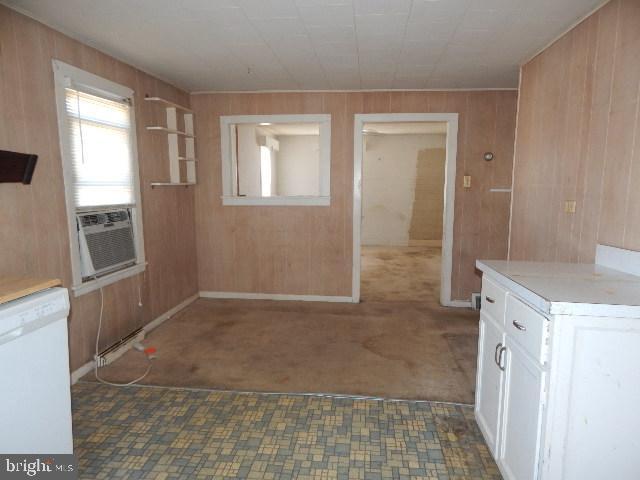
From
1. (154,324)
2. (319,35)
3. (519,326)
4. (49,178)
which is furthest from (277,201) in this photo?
(519,326)

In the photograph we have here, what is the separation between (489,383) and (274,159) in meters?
7.01

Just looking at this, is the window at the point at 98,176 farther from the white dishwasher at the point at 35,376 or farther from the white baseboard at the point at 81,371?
the white dishwasher at the point at 35,376

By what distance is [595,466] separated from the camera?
54.6 inches

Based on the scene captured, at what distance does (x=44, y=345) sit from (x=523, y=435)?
193 centimetres

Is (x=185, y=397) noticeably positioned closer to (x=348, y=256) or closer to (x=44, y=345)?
(x=44, y=345)

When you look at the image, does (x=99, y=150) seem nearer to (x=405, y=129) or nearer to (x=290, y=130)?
(x=290, y=130)

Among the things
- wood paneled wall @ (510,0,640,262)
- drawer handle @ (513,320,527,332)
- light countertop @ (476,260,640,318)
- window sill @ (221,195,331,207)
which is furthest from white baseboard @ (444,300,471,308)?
drawer handle @ (513,320,527,332)

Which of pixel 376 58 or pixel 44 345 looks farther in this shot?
pixel 376 58

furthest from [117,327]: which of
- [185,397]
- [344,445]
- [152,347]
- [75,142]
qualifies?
[344,445]

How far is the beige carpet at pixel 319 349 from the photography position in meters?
2.66

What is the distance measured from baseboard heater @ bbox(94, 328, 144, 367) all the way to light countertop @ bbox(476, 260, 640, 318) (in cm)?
269

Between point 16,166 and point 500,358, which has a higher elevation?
point 16,166

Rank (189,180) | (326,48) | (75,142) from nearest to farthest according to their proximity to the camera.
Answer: (75,142) < (326,48) < (189,180)

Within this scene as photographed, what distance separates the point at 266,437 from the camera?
2.08 metres
